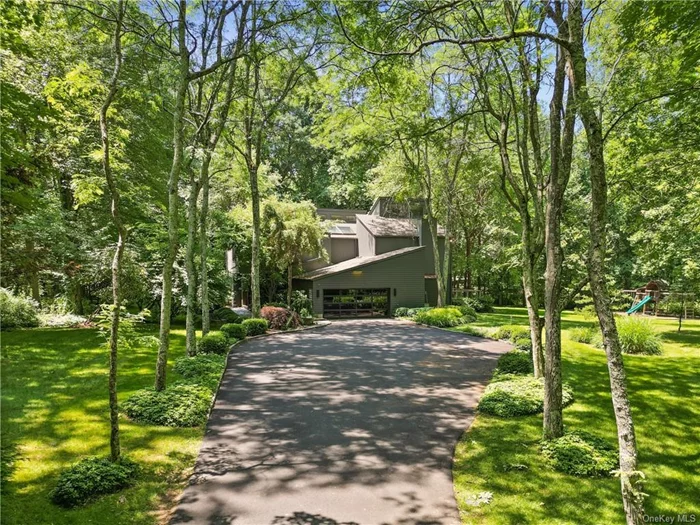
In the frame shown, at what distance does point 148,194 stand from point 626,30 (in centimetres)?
1816

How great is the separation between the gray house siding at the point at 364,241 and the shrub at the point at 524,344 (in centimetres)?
1590

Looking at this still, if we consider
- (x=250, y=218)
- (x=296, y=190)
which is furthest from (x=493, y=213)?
(x=296, y=190)

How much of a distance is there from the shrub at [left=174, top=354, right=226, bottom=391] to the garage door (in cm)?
1506

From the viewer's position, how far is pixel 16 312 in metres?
16.3

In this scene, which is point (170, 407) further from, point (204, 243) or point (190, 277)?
point (204, 243)

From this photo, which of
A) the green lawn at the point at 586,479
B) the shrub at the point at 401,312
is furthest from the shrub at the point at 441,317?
the green lawn at the point at 586,479

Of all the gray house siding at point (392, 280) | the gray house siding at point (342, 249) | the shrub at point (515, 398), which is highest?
the gray house siding at point (342, 249)

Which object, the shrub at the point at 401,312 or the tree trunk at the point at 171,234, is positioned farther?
the shrub at the point at 401,312

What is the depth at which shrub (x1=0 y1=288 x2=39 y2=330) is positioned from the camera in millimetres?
15820

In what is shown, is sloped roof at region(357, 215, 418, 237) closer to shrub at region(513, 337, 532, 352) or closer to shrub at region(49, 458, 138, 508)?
shrub at region(513, 337, 532, 352)

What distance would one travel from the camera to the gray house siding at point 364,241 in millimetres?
30406

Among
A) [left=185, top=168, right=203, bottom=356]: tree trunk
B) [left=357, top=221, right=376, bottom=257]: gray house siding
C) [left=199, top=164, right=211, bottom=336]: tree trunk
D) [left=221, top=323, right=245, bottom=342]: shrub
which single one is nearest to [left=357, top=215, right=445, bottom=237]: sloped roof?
[left=357, top=221, right=376, bottom=257]: gray house siding

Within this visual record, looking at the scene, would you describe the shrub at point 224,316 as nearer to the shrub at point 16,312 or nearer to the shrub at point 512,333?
the shrub at point 16,312

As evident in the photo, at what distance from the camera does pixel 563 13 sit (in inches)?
272
